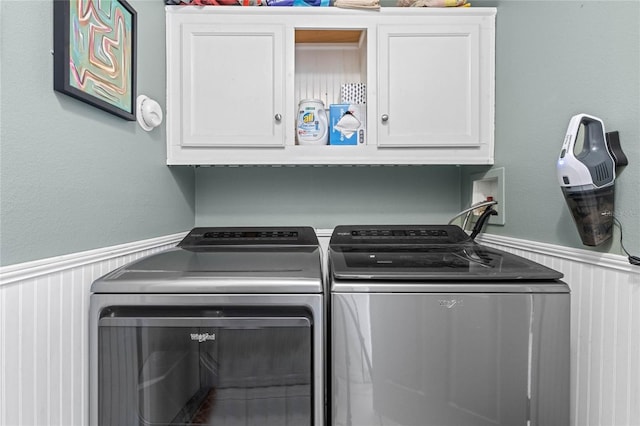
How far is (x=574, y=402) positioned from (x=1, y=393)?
4.93 ft

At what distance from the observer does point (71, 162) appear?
0.91m

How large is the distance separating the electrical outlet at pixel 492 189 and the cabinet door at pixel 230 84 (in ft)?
3.16

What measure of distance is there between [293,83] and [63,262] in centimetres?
108

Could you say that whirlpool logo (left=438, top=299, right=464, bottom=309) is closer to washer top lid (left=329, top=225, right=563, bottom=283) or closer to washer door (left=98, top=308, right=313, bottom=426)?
washer top lid (left=329, top=225, right=563, bottom=283)

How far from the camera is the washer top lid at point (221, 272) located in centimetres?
92

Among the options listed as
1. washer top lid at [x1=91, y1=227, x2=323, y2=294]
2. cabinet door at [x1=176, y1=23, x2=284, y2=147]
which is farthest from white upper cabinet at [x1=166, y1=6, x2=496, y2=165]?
washer top lid at [x1=91, y1=227, x2=323, y2=294]

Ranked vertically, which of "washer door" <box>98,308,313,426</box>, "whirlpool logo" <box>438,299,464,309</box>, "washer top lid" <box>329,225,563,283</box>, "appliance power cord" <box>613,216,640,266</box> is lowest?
"washer door" <box>98,308,313,426</box>

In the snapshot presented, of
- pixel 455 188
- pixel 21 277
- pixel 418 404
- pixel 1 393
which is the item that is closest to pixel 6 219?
pixel 21 277

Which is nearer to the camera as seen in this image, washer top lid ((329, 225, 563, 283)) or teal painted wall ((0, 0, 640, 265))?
teal painted wall ((0, 0, 640, 265))

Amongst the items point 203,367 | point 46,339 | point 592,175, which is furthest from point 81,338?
point 592,175

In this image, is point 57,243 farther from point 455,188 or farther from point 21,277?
point 455,188

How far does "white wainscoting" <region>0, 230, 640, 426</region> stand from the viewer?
0.74m

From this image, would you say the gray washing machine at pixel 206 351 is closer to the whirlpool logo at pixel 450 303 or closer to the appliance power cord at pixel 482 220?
the whirlpool logo at pixel 450 303

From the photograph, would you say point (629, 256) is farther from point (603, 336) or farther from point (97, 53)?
point (97, 53)
